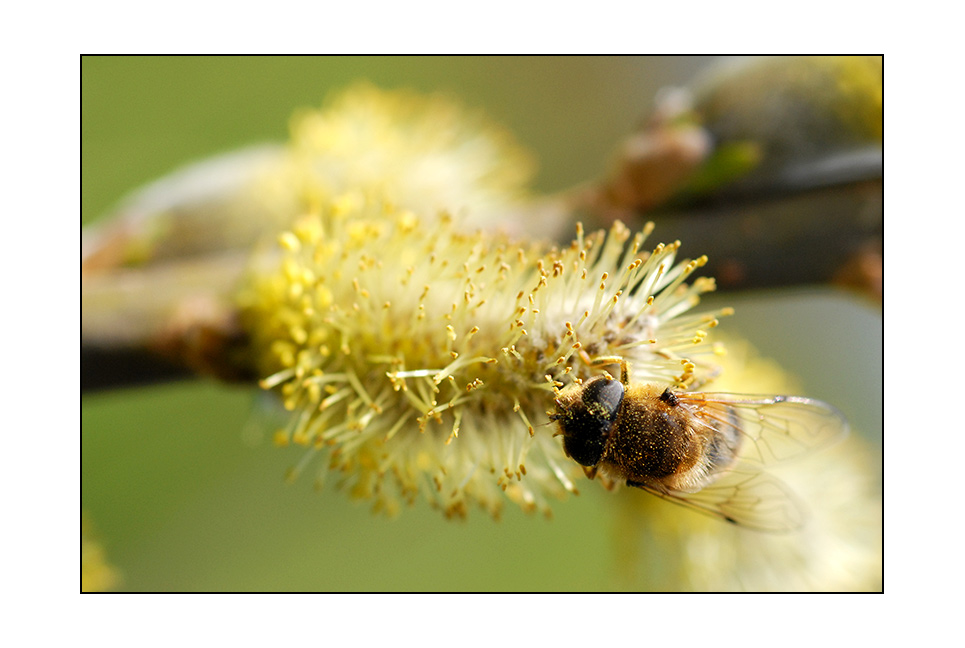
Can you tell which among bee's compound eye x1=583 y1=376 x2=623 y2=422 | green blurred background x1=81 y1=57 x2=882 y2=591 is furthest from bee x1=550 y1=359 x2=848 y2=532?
green blurred background x1=81 y1=57 x2=882 y2=591

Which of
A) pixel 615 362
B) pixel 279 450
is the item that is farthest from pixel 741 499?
pixel 279 450

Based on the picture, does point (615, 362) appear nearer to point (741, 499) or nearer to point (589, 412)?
point (589, 412)

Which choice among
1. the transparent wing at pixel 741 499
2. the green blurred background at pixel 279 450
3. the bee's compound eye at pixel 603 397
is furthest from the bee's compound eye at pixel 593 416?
the green blurred background at pixel 279 450

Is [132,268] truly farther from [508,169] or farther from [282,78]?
[282,78]

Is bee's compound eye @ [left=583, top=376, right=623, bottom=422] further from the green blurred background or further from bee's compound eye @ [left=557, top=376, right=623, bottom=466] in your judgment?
the green blurred background

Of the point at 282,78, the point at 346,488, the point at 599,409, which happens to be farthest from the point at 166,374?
the point at 282,78
